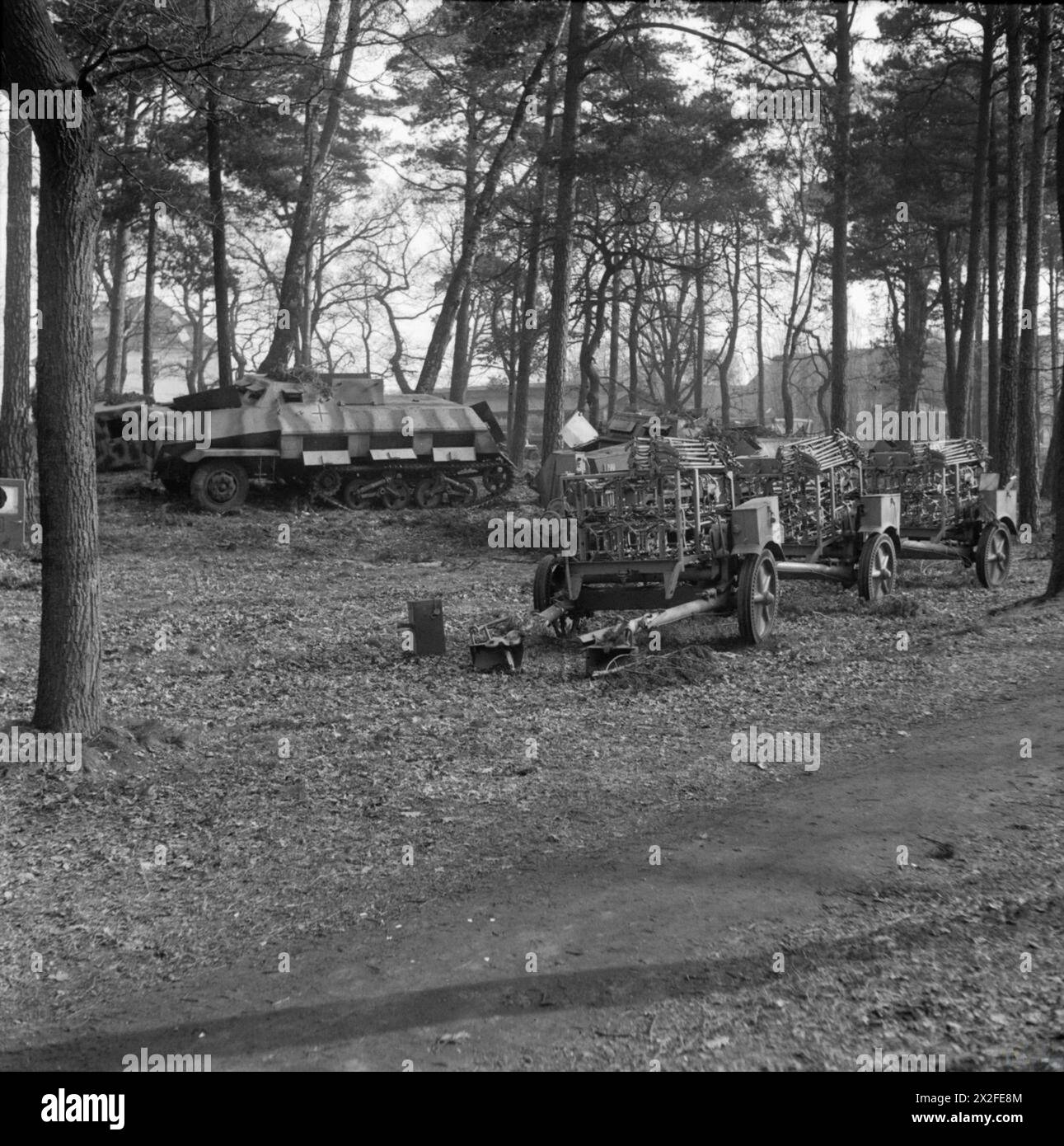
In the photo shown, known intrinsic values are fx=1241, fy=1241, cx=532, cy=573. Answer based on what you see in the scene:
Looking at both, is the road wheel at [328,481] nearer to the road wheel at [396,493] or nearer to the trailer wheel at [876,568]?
the road wheel at [396,493]

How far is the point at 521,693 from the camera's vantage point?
9586mm

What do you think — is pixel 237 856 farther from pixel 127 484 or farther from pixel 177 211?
pixel 127 484

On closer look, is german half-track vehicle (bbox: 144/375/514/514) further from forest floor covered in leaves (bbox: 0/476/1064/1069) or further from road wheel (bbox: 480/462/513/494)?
forest floor covered in leaves (bbox: 0/476/1064/1069)

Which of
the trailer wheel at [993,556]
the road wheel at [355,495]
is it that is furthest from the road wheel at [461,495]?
the trailer wheel at [993,556]

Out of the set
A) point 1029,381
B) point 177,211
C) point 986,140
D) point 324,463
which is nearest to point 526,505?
point 324,463

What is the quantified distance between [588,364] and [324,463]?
10.2 metres

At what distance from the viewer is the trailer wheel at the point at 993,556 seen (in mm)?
14586

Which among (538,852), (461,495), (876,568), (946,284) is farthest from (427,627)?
(946,284)

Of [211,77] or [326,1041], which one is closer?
[326,1041]

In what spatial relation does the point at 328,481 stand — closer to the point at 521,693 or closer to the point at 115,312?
the point at 521,693

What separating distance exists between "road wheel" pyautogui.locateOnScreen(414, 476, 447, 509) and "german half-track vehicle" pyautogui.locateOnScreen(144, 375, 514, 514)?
0.02 meters

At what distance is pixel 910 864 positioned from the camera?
576 cm

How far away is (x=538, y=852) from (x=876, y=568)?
27.1ft

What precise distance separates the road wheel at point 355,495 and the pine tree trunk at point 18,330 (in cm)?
629
